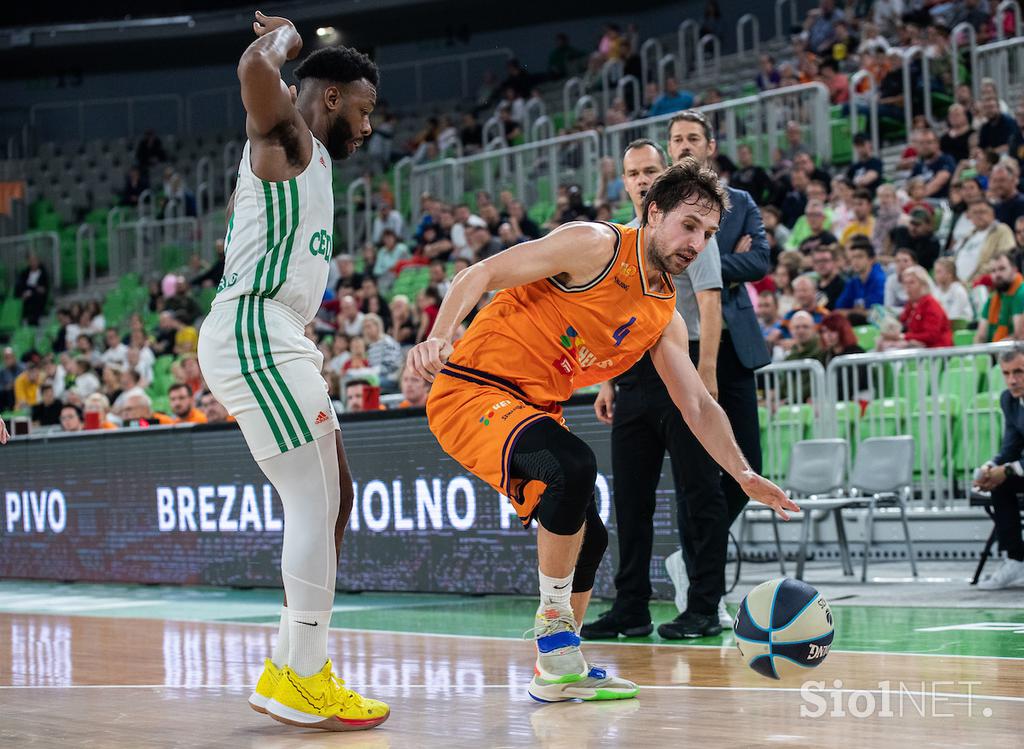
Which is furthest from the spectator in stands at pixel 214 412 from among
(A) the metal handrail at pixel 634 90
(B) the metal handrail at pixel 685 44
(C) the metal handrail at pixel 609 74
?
(B) the metal handrail at pixel 685 44

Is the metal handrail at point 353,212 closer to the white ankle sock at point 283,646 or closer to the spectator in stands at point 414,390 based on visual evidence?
the spectator in stands at point 414,390

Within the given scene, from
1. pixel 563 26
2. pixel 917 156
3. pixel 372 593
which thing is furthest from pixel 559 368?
pixel 563 26

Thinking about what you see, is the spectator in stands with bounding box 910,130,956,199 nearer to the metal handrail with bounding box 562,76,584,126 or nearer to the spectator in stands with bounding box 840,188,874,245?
the spectator in stands with bounding box 840,188,874,245

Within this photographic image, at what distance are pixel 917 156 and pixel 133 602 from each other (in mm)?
8403

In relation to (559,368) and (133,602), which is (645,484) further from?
(133,602)

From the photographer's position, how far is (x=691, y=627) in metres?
6.07

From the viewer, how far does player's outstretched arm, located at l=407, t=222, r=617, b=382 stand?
A: 13.8ft

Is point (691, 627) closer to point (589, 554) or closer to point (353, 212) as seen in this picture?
point (589, 554)

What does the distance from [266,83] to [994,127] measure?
1002cm

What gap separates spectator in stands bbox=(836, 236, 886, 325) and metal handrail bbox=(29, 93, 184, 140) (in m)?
20.3

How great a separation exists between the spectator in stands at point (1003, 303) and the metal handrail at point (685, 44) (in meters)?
10.3

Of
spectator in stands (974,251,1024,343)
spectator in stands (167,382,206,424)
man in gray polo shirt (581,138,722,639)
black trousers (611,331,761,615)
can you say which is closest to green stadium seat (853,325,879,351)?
spectator in stands (974,251,1024,343)

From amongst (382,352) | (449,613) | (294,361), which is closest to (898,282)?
(382,352)

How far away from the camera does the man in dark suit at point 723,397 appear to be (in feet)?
20.2
